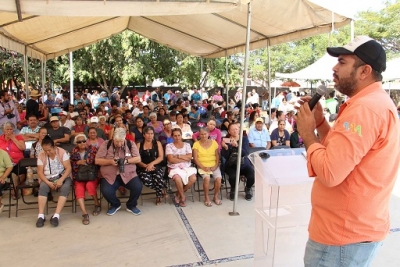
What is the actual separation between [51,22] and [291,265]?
266 inches

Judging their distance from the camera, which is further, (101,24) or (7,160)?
(101,24)

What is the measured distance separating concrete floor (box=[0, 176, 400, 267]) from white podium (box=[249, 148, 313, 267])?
2.85ft

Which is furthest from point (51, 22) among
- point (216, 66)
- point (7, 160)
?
point (216, 66)

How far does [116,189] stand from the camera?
474 centimetres

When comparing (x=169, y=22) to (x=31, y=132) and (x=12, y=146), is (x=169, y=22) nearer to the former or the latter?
(x=31, y=132)

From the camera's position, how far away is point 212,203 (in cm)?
517

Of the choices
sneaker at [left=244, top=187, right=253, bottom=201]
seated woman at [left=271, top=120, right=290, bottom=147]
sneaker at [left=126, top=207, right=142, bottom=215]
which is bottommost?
sneaker at [left=126, top=207, right=142, bottom=215]

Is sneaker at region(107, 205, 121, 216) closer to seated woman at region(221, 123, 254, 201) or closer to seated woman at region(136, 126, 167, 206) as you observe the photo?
seated woman at region(136, 126, 167, 206)

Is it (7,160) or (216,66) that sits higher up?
(216,66)

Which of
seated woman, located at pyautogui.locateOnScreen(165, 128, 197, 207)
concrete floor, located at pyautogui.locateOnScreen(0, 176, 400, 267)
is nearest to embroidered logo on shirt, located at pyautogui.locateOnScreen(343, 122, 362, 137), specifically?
concrete floor, located at pyautogui.locateOnScreen(0, 176, 400, 267)

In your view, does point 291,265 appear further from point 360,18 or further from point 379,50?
point 360,18

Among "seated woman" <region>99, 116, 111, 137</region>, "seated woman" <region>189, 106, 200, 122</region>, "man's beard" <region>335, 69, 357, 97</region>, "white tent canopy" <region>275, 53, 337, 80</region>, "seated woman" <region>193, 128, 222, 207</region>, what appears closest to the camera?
"man's beard" <region>335, 69, 357, 97</region>

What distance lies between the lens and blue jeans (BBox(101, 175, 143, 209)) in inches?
182

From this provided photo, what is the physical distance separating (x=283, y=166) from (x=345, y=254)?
100 centimetres
